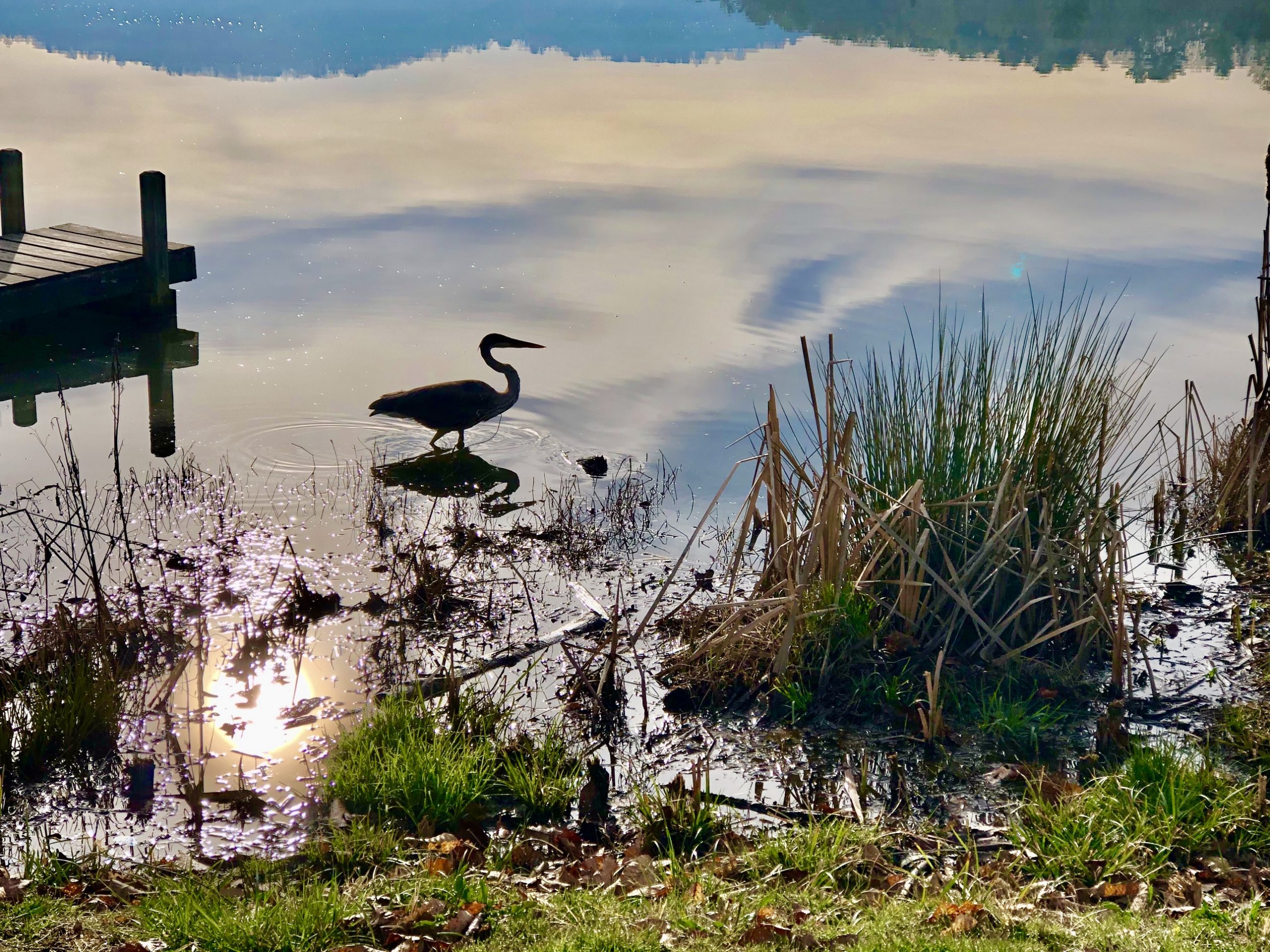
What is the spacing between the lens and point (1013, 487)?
20.1 feet

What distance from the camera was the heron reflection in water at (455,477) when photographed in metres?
9.31

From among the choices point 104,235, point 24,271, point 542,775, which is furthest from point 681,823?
point 104,235

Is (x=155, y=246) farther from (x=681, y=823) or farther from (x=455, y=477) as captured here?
(x=681, y=823)

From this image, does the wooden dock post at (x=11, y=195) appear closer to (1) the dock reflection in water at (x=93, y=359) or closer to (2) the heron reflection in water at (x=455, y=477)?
(1) the dock reflection in water at (x=93, y=359)

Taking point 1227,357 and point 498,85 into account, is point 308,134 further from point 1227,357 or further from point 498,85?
point 1227,357

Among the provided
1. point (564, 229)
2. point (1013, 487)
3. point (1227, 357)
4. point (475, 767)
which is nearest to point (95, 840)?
point (475, 767)

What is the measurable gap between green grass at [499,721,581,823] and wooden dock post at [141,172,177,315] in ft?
32.1

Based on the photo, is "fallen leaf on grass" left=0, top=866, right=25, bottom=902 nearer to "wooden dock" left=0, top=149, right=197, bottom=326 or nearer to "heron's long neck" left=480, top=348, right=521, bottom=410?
"heron's long neck" left=480, top=348, right=521, bottom=410

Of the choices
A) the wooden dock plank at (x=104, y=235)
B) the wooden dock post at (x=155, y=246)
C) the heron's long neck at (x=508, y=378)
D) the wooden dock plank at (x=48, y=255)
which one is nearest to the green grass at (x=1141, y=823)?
the heron's long neck at (x=508, y=378)

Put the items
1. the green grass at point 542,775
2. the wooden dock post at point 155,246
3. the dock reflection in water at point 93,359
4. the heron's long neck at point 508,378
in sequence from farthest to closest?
1. the wooden dock post at point 155,246
2. the dock reflection in water at point 93,359
3. the heron's long neck at point 508,378
4. the green grass at point 542,775

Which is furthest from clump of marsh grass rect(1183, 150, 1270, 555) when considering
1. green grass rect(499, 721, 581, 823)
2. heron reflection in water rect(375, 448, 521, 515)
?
heron reflection in water rect(375, 448, 521, 515)

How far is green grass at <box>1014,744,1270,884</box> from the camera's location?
4.28 m

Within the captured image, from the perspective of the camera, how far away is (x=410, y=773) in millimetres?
4926

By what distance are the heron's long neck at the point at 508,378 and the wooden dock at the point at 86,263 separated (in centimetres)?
438
